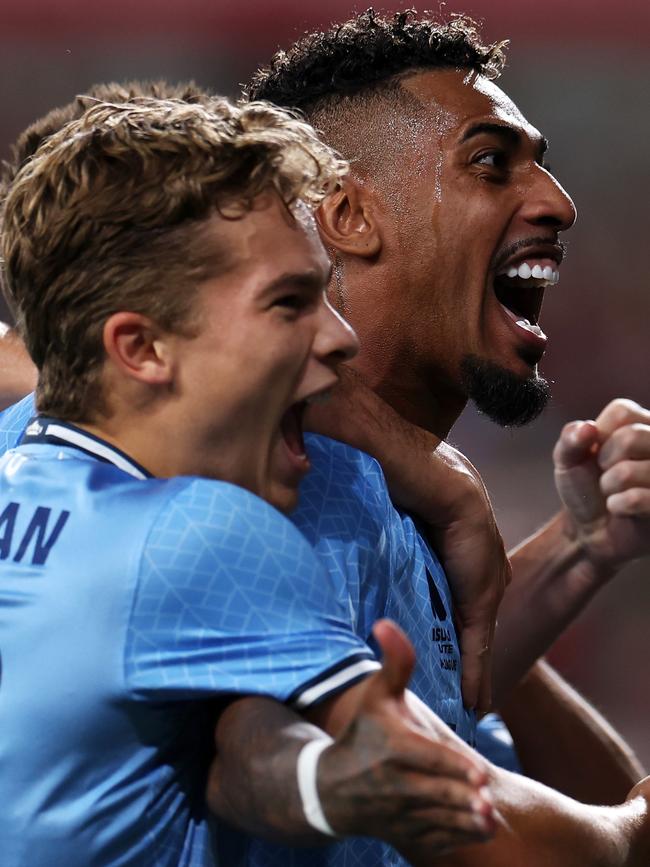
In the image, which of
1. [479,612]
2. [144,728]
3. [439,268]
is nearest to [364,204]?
[439,268]

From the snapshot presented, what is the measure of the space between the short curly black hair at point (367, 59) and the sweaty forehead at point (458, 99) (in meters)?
A: 0.03

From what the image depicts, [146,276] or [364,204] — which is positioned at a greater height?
[364,204]

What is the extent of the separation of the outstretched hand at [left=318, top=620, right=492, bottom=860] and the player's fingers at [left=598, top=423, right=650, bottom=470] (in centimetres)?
120

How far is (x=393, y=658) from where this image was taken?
1.08m

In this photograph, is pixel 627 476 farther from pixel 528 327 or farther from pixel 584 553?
pixel 584 553

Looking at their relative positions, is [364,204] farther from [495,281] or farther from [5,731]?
[5,731]

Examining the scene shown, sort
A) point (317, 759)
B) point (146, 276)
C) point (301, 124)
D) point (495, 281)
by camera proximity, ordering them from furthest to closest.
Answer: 1. point (495, 281)
2. point (301, 124)
3. point (146, 276)
4. point (317, 759)

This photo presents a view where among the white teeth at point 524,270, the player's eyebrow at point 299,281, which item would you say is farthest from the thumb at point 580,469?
the player's eyebrow at point 299,281

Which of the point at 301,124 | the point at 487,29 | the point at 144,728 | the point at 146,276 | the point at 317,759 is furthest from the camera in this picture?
the point at 487,29

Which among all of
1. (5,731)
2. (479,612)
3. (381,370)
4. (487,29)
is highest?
(487,29)

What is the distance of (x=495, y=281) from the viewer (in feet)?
7.69

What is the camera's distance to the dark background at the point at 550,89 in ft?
20.1

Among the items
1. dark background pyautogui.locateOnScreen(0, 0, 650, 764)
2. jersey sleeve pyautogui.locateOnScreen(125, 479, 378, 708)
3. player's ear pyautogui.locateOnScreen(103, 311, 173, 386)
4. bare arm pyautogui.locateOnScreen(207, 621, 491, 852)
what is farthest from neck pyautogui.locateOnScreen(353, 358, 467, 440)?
dark background pyautogui.locateOnScreen(0, 0, 650, 764)

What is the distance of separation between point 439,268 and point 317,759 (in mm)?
1213
